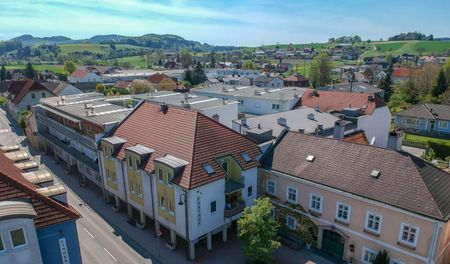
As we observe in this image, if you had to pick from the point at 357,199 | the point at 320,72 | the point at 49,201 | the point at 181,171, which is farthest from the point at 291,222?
the point at 320,72

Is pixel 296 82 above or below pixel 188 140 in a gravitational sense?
below

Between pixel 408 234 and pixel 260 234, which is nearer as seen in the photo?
pixel 408 234

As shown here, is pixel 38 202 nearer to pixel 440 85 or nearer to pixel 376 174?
pixel 376 174

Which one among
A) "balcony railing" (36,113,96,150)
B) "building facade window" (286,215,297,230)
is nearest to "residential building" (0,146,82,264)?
"building facade window" (286,215,297,230)

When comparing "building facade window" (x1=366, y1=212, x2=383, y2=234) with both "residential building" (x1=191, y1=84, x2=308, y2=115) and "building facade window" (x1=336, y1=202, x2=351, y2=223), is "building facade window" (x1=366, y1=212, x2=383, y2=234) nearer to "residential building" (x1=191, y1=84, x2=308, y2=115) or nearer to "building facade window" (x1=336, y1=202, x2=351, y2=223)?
"building facade window" (x1=336, y1=202, x2=351, y2=223)

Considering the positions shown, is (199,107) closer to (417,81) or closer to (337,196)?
(337,196)
